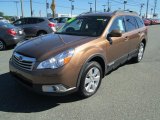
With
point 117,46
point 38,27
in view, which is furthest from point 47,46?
point 38,27

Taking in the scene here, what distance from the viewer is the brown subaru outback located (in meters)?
4.06

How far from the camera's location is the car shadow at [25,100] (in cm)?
426

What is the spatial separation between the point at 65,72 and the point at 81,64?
1.33 ft

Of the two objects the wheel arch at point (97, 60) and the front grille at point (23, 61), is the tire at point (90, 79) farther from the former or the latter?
the front grille at point (23, 61)

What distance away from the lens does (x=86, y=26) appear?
18.7 feet

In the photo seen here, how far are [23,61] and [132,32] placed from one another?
3.56 meters

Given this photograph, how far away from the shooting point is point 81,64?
4309mm

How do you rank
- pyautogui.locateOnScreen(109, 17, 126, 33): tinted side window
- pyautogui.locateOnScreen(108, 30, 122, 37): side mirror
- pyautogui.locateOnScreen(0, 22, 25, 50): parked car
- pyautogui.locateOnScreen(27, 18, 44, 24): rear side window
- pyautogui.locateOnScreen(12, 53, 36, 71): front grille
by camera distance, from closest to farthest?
pyautogui.locateOnScreen(12, 53, 36, 71): front grille
pyautogui.locateOnScreen(108, 30, 122, 37): side mirror
pyautogui.locateOnScreen(109, 17, 126, 33): tinted side window
pyautogui.locateOnScreen(0, 22, 25, 50): parked car
pyautogui.locateOnScreen(27, 18, 44, 24): rear side window

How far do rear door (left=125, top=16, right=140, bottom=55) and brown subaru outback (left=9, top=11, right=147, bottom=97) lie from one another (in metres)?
0.20

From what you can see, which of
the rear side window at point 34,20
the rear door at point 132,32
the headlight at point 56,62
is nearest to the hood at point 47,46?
the headlight at point 56,62

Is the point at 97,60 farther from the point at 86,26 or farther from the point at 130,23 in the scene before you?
the point at 130,23

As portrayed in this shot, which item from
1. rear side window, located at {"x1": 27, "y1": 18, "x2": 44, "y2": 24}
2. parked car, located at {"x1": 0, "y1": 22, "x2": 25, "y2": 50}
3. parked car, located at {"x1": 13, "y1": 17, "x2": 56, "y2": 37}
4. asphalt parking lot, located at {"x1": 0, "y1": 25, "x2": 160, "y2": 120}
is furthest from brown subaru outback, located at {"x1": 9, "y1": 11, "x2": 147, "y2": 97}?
rear side window, located at {"x1": 27, "y1": 18, "x2": 44, "y2": 24}

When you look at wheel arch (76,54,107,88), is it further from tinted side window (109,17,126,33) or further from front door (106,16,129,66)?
tinted side window (109,17,126,33)

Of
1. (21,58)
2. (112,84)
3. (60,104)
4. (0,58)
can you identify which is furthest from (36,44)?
(0,58)
